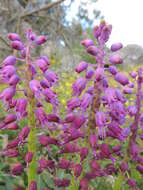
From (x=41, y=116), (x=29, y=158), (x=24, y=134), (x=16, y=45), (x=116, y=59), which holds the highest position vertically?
(x=16, y=45)

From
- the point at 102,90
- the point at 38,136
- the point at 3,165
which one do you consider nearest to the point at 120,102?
the point at 102,90

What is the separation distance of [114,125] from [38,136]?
534 mm

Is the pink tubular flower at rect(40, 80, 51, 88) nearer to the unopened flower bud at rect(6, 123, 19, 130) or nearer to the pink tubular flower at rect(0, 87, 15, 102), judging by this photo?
the pink tubular flower at rect(0, 87, 15, 102)

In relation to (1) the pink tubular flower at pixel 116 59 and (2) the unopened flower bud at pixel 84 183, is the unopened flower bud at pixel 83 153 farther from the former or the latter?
(1) the pink tubular flower at pixel 116 59

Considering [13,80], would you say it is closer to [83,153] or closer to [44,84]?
[44,84]

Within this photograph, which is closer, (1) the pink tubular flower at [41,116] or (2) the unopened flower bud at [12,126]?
(1) the pink tubular flower at [41,116]

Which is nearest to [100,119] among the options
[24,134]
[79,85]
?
[79,85]

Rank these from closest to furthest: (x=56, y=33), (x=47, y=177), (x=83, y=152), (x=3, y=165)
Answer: (x=83, y=152)
(x=47, y=177)
(x=3, y=165)
(x=56, y=33)

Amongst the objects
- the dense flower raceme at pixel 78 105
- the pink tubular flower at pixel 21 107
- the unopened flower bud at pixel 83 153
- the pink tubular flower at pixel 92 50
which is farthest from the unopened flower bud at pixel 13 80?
the unopened flower bud at pixel 83 153

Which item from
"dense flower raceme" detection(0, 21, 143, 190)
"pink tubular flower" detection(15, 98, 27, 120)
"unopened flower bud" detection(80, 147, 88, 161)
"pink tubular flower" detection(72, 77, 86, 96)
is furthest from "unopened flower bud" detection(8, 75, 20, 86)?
"unopened flower bud" detection(80, 147, 88, 161)

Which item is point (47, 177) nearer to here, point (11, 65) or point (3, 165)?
point (3, 165)

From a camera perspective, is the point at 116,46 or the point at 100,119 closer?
the point at 100,119

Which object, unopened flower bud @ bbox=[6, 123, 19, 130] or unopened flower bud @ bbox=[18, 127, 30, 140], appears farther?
unopened flower bud @ bbox=[6, 123, 19, 130]

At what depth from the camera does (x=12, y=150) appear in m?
2.36
